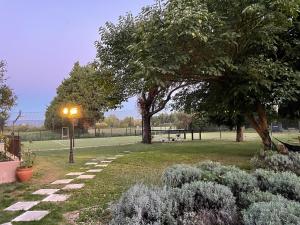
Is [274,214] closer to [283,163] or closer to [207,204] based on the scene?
[207,204]

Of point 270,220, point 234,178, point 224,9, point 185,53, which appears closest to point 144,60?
point 185,53

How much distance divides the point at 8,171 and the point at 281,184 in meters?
6.56

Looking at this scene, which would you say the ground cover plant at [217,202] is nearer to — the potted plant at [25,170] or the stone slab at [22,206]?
the stone slab at [22,206]

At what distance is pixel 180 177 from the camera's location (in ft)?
16.1

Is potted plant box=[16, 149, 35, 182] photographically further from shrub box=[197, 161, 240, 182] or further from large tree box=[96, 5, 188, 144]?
shrub box=[197, 161, 240, 182]

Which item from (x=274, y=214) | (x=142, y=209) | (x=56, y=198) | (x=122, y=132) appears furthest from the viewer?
(x=122, y=132)

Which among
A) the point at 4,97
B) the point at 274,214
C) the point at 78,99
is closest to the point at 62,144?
Result: the point at 78,99

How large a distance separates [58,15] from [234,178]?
1372cm

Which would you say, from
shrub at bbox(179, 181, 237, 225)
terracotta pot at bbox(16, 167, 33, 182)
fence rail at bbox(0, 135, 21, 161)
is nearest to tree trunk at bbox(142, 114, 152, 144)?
fence rail at bbox(0, 135, 21, 161)

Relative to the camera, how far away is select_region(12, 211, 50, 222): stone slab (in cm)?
495

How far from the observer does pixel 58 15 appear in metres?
16.0

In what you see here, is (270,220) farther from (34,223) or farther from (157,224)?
(34,223)

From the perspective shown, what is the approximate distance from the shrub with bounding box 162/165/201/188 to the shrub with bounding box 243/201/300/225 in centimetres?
182

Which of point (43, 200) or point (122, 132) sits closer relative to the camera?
point (43, 200)
